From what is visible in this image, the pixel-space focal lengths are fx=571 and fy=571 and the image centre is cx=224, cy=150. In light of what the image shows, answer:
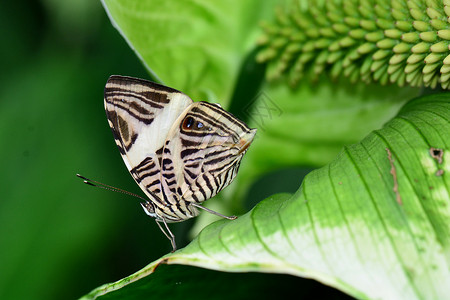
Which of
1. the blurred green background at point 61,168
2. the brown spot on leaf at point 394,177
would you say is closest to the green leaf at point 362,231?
the brown spot on leaf at point 394,177

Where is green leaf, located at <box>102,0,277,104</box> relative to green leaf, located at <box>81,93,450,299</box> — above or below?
above

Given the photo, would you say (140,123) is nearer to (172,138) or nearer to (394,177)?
(172,138)

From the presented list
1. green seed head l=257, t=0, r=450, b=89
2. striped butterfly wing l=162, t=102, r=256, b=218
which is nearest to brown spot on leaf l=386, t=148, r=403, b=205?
green seed head l=257, t=0, r=450, b=89

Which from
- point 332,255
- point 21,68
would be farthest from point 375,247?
point 21,68

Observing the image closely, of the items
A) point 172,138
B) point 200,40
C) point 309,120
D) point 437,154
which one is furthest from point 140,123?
point 437,154

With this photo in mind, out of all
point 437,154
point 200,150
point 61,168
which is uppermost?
point 437,154

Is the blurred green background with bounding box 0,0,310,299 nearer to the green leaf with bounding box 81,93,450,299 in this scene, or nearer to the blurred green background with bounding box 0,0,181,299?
the blurred green background with bounding box 0,0,181,299
